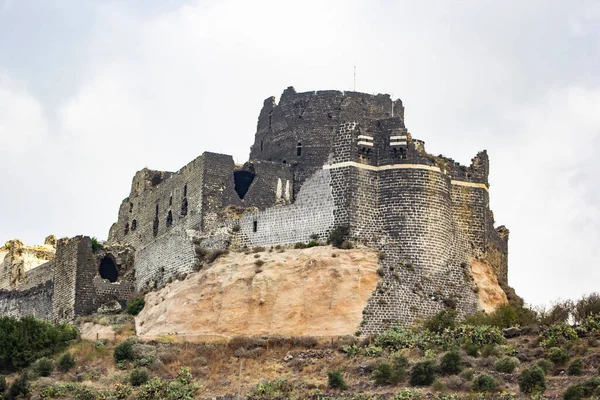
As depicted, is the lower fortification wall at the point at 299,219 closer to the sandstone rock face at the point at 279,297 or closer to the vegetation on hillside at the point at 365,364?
the sandstone rock face at the point at 279,297

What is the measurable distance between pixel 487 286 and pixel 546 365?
12.5m

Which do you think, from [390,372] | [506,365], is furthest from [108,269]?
[506,365]

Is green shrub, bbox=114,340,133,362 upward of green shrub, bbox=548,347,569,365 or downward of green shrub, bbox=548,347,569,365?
upward

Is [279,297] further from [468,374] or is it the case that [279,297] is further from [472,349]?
[468,374]

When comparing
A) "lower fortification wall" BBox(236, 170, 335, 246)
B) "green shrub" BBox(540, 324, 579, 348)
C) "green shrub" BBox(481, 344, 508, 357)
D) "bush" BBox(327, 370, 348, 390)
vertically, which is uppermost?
"lower fortification wall" BBox(236, 170, 335, 246)

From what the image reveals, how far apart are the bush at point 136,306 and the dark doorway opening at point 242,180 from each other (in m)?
6.42

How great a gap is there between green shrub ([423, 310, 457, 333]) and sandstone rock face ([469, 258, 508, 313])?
3609mm

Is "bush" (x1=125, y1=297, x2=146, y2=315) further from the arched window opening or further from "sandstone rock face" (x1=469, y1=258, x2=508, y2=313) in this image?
"sandstone rock face" (x1=469, y1=258, x2=508, y2=313)

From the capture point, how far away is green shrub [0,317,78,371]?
56.9 m

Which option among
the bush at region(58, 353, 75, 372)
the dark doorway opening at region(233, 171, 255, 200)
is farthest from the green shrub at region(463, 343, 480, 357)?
the dark doorway opening at region(233, 171, 255, 200)

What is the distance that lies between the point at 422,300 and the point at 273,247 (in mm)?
6712

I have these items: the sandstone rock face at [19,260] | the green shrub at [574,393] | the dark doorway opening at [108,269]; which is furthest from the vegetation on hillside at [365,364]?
the sandstone rock face at [19,260]

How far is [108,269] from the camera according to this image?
68188 millimetres

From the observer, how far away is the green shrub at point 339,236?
191 ft
